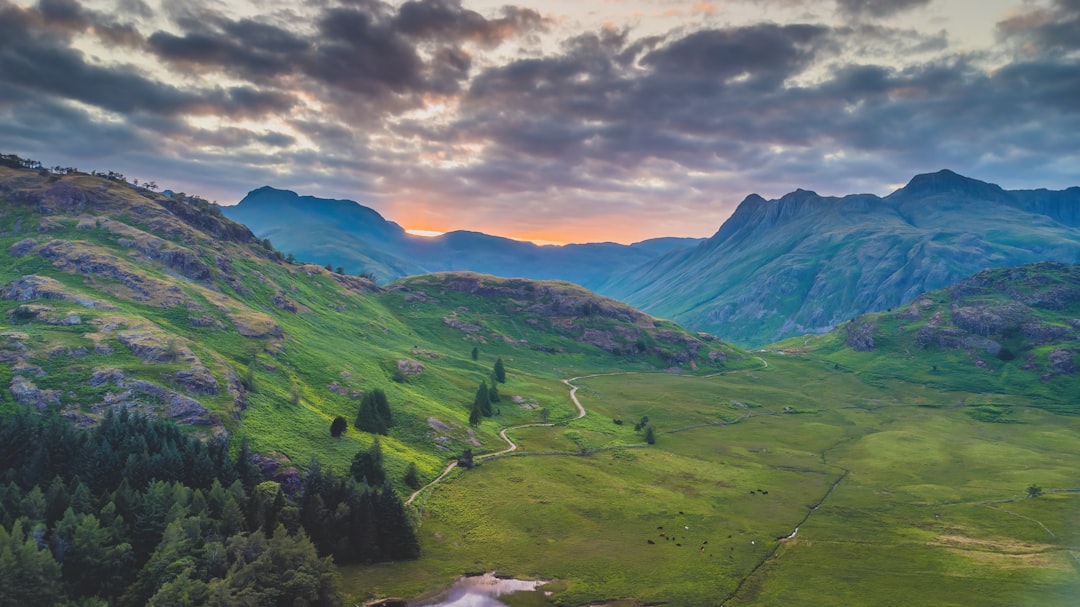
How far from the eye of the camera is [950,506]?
128 meters

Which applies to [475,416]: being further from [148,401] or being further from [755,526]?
[755,526]

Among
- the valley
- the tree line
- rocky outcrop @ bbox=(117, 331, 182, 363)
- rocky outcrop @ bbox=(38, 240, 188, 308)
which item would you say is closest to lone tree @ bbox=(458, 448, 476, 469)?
the valley

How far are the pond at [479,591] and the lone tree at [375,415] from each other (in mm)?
62625

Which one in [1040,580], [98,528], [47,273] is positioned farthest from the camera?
[47,273]

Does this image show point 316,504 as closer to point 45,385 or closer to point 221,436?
point 221,436

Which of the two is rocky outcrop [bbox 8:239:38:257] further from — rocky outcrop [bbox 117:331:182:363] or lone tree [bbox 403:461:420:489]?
lone tree [bbox 403:461:420:489]

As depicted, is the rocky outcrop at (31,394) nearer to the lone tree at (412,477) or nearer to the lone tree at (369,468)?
the lone tree at (369,468)

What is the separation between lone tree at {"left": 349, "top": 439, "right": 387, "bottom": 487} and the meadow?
11673 millimetres

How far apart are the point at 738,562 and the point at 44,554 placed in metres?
101

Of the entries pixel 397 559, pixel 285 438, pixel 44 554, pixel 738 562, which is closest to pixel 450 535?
pixel 397 559

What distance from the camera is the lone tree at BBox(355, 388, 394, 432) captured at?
470 ft

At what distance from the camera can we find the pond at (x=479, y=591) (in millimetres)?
82750

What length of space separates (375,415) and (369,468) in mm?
32917

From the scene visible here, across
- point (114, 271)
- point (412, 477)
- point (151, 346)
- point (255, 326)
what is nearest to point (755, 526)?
point (412, 477)
